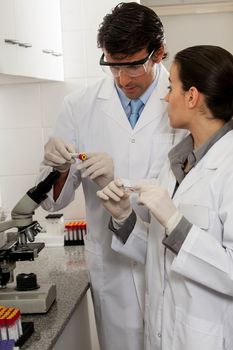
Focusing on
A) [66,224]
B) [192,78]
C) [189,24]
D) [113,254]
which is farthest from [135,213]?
[189,24]

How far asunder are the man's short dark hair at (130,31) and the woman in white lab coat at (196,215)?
16 centimetres

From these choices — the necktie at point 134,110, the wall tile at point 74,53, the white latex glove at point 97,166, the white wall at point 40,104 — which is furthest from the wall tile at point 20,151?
the white latex glove at point 97,166

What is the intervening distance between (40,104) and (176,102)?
119cm

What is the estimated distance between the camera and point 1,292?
63.1 inches

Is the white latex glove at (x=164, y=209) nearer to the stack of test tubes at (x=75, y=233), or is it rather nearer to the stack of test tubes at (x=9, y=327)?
the stack of test tubes at (x=9, y=327)

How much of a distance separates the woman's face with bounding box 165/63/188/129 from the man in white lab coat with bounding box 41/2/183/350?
0.64 feet

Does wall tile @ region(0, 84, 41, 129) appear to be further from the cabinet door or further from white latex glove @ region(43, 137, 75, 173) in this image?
→ white latex glove @ region(43, 137, 75, 173)

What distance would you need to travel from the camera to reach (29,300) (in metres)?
1.56

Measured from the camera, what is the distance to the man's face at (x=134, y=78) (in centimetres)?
156

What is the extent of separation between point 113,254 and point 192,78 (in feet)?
2.41

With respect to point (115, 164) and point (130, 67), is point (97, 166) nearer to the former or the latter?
point (115, 164)

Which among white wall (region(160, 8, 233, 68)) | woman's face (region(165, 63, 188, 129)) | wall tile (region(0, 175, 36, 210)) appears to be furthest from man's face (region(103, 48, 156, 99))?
white wall (region(160, 8, 233, 68))

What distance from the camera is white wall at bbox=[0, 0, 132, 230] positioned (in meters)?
2.40

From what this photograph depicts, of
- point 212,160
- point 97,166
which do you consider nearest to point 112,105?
point 97,166
